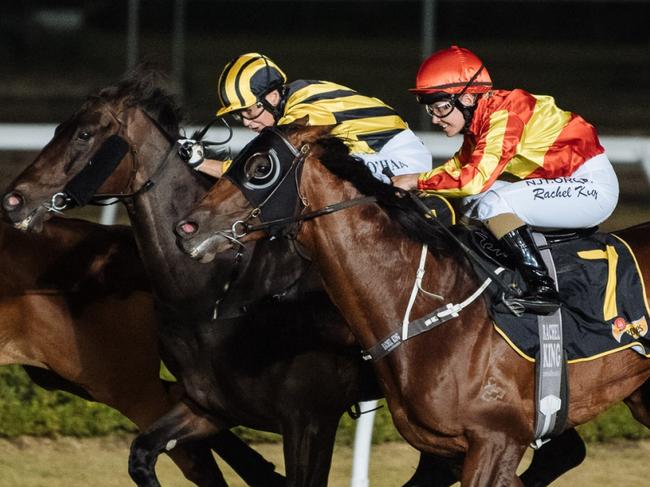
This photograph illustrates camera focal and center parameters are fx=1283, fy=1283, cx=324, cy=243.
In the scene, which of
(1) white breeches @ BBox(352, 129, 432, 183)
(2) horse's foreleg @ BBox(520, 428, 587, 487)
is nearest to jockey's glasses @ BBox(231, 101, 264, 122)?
(1) white breeches @ BBox(352, 129, 432, 183)

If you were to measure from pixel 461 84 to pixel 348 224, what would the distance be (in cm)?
60

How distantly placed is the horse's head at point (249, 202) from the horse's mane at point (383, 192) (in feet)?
0.35

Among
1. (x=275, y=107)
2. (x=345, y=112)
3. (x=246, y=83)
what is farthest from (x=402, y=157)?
(x=246, y=83)

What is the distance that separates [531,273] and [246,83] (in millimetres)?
1255

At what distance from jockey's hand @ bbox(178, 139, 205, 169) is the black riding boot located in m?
1.16

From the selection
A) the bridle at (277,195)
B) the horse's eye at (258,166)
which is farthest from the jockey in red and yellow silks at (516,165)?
the horse's eye at (258,166)

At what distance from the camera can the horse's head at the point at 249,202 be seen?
361 centimetres

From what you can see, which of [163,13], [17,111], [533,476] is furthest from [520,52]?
[533,476]

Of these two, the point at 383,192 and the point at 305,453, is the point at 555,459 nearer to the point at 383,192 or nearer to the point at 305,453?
the point at 305,453

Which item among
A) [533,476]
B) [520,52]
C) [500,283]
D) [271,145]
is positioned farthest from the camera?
[520,52]

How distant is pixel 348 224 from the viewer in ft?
12.4

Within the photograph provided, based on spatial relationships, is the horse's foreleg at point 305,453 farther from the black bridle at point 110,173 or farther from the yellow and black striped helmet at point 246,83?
the yellow and black striped helmet at point 246,83

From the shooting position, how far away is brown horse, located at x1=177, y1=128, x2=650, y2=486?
367cm

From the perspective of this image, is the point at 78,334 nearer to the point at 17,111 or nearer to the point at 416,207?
the point at 416,207
